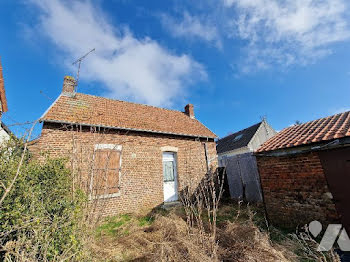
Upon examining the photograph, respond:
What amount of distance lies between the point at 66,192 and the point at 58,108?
5.67m

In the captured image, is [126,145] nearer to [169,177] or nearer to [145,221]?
[169,177]

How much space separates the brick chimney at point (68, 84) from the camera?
346 inches

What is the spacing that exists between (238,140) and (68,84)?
59.0 ft

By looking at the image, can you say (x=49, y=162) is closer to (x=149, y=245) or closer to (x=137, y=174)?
(x=149, y=245)

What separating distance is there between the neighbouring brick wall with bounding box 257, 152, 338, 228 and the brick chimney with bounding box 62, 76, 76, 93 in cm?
931

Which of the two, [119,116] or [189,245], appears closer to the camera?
[189,245]

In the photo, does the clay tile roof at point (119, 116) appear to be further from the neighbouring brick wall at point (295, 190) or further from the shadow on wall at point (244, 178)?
the neighbouring brick wall at point (295, 190)

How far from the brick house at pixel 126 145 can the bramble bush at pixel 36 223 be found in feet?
11.2

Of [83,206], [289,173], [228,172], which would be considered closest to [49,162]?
[83,206]

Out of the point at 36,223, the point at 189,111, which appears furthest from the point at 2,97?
the point at 189,111

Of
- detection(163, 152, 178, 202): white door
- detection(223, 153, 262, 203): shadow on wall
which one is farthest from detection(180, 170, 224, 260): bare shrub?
detection(223, 153, 262, 203): shadow on wall

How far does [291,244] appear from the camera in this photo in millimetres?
4031

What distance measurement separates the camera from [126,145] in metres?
8.05

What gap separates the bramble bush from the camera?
84.4 inches
